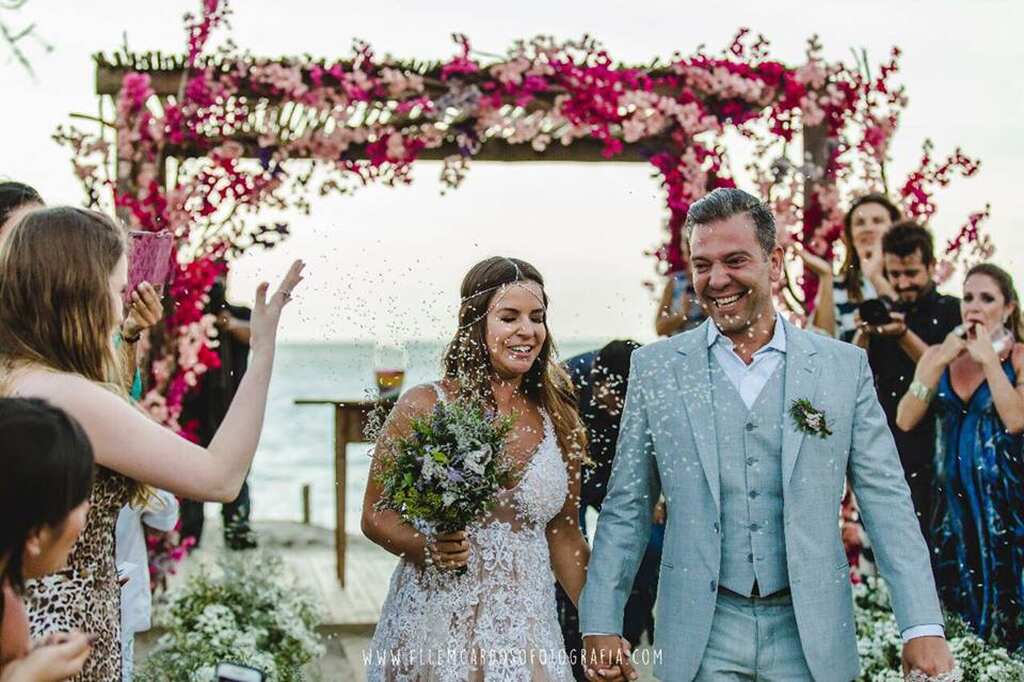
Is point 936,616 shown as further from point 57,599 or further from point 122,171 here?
point 122,171

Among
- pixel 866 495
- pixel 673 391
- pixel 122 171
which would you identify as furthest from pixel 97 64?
pixel 866 495

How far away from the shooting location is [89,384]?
282 centimetres

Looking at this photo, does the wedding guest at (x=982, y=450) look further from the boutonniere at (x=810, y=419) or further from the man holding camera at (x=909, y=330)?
the boutonniere at (x=810, y=419)

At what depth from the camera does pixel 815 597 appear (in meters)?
3.42

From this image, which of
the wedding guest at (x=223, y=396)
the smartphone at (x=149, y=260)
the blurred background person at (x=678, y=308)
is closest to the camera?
the smartphone at (x=149, y=260)

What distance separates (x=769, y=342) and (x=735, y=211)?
1.21 feet

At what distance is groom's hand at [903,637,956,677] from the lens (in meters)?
3.33

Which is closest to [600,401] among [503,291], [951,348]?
[503,291]

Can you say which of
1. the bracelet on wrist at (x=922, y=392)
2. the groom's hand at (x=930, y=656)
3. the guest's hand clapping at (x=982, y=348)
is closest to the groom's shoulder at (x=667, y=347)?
the groom's hand at (x=930, y=656)

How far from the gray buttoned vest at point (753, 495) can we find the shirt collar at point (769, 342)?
136mm

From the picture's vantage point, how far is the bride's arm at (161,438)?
2785mm

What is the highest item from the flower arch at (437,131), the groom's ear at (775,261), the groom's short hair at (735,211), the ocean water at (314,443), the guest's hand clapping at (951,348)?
the flower arch at (437,131)

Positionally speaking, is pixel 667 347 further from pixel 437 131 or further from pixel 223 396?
Result: pixel 223 396

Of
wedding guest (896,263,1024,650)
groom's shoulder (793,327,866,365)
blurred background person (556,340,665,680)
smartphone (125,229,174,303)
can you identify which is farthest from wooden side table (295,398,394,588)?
groom's shoulder (793,327,866,365)
